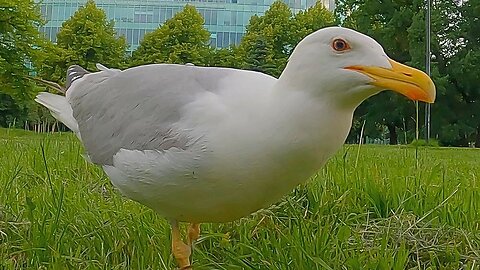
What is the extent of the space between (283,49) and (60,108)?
38240 mm

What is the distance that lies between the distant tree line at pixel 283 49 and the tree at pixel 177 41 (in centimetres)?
6

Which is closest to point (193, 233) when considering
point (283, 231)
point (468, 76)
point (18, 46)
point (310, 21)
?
point (283, 231)

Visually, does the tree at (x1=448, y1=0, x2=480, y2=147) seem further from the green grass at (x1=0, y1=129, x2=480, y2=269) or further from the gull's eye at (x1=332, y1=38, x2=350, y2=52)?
the gull's eye at (x1=332, y1=38, x2=350, y2=52)

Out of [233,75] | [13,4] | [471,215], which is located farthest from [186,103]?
[13,4]

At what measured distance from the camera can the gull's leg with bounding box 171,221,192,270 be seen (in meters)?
2.44

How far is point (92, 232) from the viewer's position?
9.18ft

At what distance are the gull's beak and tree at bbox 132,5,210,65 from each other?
38335 mm

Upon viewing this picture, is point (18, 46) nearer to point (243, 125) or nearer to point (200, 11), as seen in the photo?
point (243, 125)

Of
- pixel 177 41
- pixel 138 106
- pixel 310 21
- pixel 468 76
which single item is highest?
pixel 310 21

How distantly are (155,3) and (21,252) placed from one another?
194 ft

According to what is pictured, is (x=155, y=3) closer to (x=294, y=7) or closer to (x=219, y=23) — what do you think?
(x=219, y=23)

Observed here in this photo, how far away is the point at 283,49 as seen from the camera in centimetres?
4106

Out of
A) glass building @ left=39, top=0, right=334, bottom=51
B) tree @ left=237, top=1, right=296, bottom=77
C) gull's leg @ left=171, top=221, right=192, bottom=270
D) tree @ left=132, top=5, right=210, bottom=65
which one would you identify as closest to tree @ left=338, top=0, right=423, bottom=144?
tree @ left=237, top=1, right=296, bottom=77

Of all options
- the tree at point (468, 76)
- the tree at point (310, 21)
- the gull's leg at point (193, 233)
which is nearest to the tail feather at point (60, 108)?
the gull's leg at point (193, 233)
